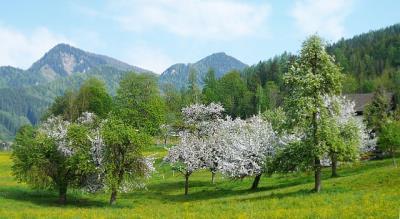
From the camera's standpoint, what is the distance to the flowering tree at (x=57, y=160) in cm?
4969

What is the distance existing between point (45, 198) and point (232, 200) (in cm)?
2172

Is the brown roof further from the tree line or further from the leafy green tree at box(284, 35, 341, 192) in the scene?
the leafy green tree at box(284, 35, 341, 192)

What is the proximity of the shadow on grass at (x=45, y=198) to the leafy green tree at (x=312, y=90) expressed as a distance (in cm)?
2075

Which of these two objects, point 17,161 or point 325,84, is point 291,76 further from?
point 17,161

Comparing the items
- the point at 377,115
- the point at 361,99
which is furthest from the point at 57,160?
the point at 361,99

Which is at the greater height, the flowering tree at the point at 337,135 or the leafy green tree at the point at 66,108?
the leafy green tree at the point at 66,108

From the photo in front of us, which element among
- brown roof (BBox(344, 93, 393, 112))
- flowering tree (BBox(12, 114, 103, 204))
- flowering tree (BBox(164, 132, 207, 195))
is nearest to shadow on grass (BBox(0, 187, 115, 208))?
flowering tree (BBox(12, 114, 103, 204))

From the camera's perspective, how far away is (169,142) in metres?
131

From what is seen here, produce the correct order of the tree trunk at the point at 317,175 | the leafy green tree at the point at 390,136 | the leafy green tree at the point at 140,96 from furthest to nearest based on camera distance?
the leafy green tree at the point at 140,96 < the leafy green tree at the point at 390,136 < the tree trunk at the point at 317,175

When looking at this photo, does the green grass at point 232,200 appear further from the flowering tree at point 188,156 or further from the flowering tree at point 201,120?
the flowering tree at point 201,120

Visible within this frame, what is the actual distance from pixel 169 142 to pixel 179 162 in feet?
219

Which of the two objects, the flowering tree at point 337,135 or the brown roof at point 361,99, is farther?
the brown roof at point 361,99

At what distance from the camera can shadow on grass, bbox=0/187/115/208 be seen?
4773cm

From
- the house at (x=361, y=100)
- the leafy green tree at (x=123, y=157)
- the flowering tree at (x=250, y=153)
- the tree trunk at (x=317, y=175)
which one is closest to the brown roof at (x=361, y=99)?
the house at (x=361, y=100)
